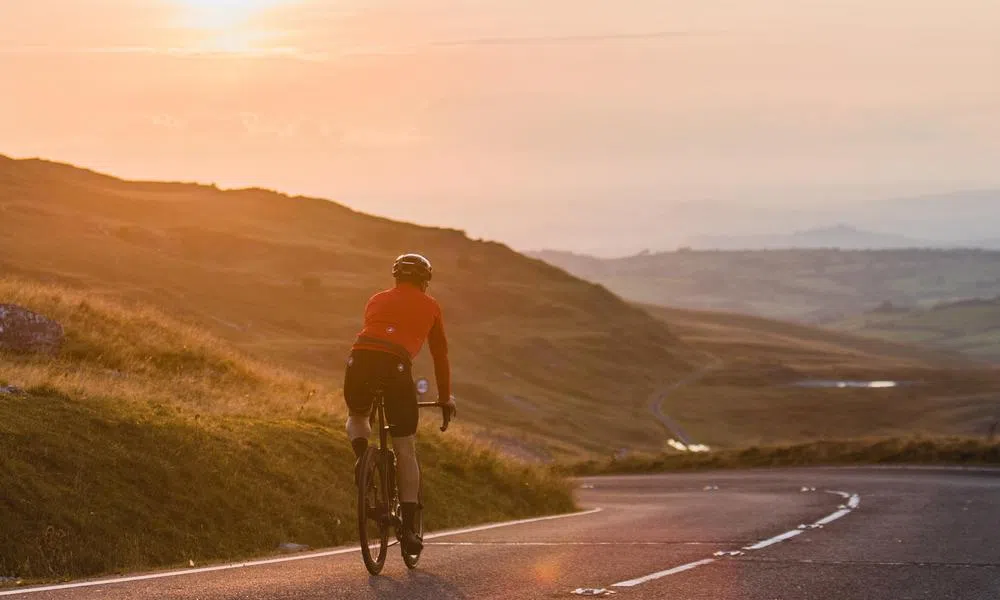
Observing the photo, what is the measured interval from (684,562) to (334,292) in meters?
129

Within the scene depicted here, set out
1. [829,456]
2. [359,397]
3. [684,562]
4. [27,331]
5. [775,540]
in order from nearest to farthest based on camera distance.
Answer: [359,397] < [684,562] < [775,540] < [27,331] < [829,456]

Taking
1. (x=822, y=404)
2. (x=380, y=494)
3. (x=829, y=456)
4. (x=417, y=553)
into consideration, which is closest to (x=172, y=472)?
(x=380, y=494)

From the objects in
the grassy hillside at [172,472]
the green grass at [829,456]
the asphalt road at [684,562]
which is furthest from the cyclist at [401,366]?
the green grass at [829,456]

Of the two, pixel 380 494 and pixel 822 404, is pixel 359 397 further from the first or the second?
pixel 822 404

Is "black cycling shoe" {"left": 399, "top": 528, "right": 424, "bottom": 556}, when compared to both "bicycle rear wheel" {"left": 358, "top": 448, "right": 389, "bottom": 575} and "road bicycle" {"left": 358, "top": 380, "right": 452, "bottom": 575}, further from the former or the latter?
"bicycle rear wheel" {"left": 358, "top": 448, "right": 389, "bottom": 575}

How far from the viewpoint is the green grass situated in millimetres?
36562

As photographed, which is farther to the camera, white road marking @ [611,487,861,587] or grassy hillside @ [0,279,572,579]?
grassy hillside @ [0,279,572,579]

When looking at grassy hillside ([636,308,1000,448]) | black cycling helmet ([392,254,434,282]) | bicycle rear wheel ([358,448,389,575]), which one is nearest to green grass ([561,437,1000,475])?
bicycle rear wheel ([358,448,389,575])

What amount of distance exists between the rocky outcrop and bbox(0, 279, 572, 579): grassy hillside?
400mm

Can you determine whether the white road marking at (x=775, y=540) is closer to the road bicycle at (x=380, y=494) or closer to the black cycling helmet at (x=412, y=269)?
the road bicycle at (x=380, y=494)

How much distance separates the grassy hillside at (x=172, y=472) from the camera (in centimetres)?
1278

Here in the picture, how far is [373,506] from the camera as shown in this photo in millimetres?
10719

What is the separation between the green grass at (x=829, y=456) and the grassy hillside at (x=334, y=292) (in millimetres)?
16274

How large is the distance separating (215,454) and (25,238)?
10059cm
